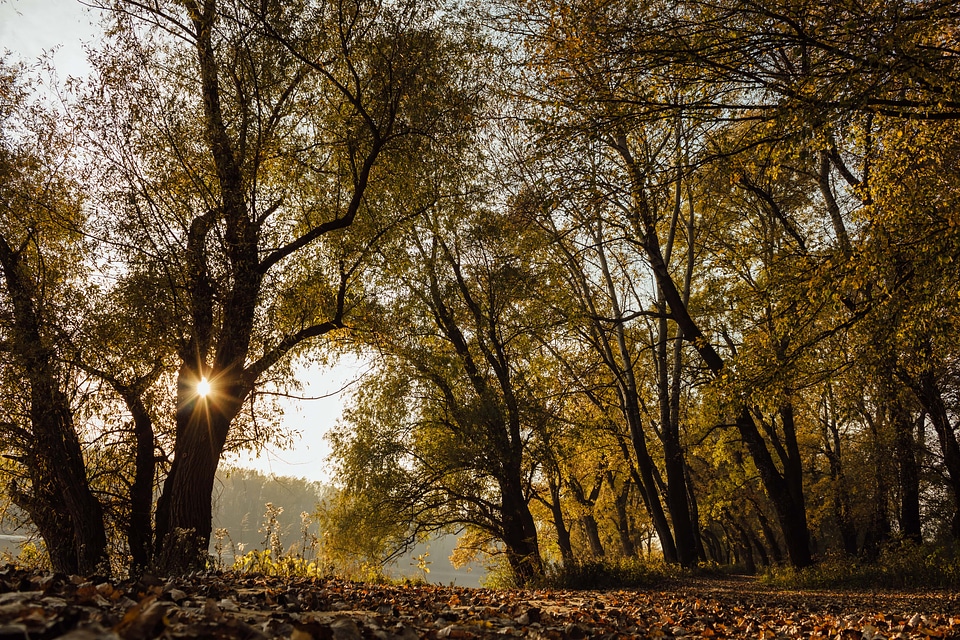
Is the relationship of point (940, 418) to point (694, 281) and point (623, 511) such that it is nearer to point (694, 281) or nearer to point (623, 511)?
point (694, 281)

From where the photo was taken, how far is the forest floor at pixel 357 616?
7.23ft

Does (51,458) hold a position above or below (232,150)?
below

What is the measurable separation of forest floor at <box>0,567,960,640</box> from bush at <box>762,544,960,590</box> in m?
3.98

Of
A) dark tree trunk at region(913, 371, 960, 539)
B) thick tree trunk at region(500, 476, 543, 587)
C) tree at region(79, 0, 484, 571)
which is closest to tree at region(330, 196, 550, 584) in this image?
thick tree trunk at region(500, 476, 543, 587)

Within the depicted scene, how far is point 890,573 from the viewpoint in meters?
11.3

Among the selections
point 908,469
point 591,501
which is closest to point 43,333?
point 908,469

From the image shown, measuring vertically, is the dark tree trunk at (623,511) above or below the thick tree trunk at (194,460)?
below

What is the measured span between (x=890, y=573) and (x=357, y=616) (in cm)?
1237

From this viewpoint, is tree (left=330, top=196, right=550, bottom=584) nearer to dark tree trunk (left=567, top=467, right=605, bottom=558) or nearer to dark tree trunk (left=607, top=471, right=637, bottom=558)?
dark tree trunk (left=567, top=467, right=605, bottom=558)

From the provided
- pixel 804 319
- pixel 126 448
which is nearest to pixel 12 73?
pixel 126 448

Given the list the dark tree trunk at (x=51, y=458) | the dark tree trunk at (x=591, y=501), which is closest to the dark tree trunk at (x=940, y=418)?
the dark tree trunk at (x=591, y=501)

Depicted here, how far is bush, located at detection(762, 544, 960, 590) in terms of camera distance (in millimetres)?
10531

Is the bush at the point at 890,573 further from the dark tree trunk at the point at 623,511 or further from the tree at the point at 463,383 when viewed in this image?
the dark tree trunk at the point at 623,511

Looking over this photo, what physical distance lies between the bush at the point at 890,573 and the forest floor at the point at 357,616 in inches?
157
